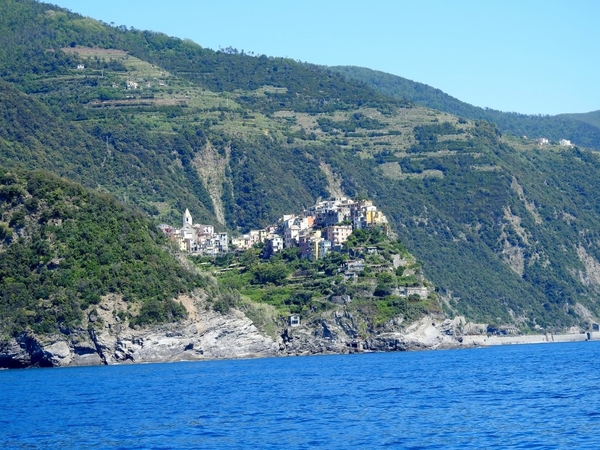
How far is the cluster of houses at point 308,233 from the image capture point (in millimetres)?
144875

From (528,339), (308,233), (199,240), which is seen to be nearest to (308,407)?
(308,233)

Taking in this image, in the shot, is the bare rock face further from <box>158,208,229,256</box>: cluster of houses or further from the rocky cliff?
<box>158,208,229,256</box>: cluster of houses

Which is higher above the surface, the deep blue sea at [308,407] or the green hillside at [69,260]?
the green hillside at [69,260]

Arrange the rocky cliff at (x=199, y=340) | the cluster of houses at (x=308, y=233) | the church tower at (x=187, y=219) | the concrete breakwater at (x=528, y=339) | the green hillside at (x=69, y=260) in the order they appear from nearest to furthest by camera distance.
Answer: the rocky cliff at (x=199, y=340), the green hillside at (x=69, y=260), the cluster of houses at (x=308, y=233), the concrete breakwater at (x=528, y=339), the church tower at (x=187, y=219)

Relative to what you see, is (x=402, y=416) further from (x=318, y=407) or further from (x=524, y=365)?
(x=524, y=365)

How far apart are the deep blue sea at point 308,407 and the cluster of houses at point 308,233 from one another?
46532 millimetres

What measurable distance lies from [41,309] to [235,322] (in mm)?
18393

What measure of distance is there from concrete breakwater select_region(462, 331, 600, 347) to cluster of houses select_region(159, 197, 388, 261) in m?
18.3

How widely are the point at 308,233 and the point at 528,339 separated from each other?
144 feet

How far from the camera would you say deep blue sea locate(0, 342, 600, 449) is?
51.8 m

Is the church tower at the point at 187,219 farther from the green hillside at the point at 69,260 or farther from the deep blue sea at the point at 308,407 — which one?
the deep blue sea at the point at 308,407

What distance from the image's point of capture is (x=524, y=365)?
318 feet

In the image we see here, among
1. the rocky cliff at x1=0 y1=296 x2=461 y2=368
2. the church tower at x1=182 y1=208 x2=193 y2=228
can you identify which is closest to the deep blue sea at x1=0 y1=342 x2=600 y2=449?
the rocky cliff at x1=0 y1=296 x2=461 y2=368

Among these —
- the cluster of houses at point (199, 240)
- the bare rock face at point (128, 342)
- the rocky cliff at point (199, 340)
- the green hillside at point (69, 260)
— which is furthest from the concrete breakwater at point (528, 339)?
the green hillside at point (69, 260)
